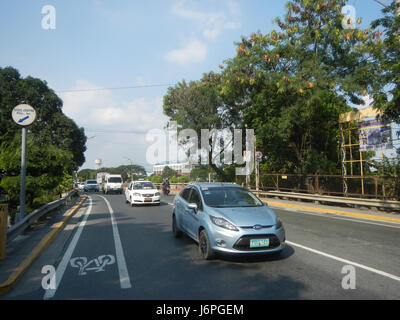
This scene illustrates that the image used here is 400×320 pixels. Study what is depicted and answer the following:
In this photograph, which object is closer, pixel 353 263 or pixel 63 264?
pixel 353 263

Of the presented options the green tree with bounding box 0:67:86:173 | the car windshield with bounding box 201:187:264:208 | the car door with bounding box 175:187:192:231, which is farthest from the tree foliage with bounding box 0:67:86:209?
the car windshield with bounding box 201:187:264:208

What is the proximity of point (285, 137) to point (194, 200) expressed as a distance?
13993 millimetres

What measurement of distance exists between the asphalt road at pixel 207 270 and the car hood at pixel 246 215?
76 cm

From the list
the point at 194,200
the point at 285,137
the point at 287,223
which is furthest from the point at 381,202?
the point at 194,200

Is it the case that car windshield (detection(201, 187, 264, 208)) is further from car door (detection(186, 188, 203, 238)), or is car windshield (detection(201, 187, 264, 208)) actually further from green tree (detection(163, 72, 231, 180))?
green tree (detection(163, 72, 231, 180))

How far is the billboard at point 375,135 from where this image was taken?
15.4 meters

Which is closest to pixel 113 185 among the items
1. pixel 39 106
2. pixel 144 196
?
pixel 39 106

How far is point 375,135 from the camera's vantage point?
53.2 ft

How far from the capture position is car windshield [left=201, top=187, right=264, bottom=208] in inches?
271

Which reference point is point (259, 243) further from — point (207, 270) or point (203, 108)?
point (203, 108)

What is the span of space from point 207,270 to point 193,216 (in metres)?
1.66

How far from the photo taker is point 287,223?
1120 cm
